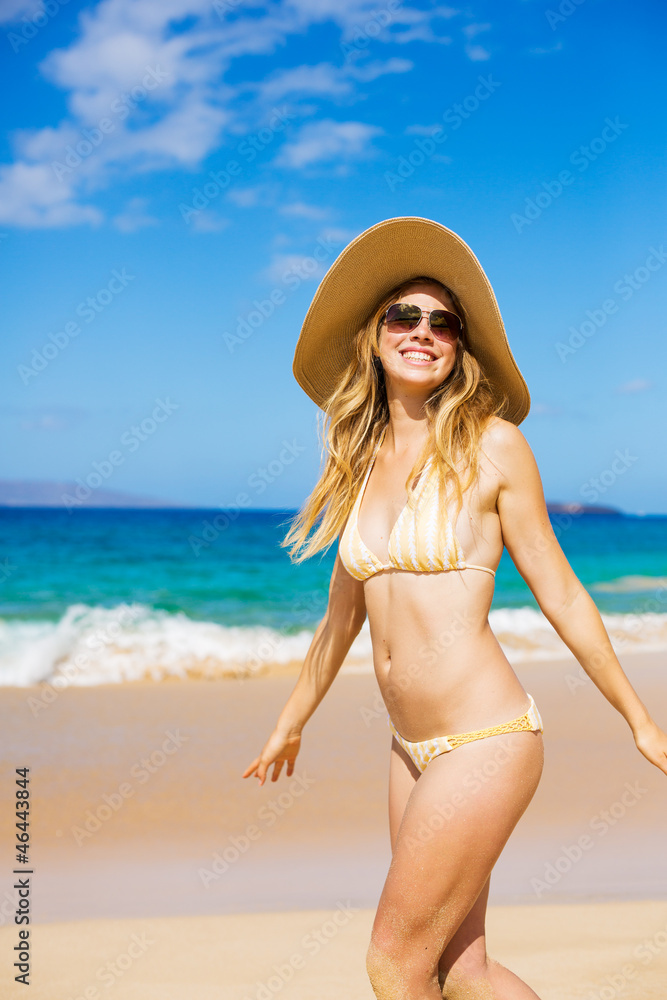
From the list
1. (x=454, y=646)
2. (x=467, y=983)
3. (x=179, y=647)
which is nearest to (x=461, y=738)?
(x=454, y=646)

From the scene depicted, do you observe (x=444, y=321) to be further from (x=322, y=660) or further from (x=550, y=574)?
(x=322, y=660)

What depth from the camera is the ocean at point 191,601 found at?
10.5 m

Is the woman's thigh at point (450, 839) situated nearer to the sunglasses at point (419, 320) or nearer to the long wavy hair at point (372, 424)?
the long wavy hair at point (372, 424)

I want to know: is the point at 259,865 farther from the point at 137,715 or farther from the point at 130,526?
the point at 130,526

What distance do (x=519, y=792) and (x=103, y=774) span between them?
13.3ft

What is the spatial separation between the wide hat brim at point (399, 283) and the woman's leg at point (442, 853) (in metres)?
1.09

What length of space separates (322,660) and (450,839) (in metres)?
0.78

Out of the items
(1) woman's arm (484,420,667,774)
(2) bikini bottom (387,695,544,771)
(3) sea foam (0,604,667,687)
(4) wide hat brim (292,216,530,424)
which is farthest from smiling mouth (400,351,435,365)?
(3) sea foam (0,604,667,687)

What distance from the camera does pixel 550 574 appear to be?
2.13m

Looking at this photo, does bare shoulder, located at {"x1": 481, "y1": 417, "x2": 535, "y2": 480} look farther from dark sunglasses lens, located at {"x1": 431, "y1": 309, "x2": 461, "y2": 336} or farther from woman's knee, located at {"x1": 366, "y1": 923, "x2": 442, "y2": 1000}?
woman's knee, located at {"x1": 366, "y1": 923, "x2": 442, "y2": 1000}

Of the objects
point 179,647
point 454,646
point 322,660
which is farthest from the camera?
point 179,647

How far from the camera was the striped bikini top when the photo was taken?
208 cm

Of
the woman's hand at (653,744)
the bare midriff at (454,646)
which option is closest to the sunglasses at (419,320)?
the bare midriff at (454,646)

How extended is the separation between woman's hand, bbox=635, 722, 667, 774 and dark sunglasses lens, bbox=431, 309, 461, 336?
46.6 inches
